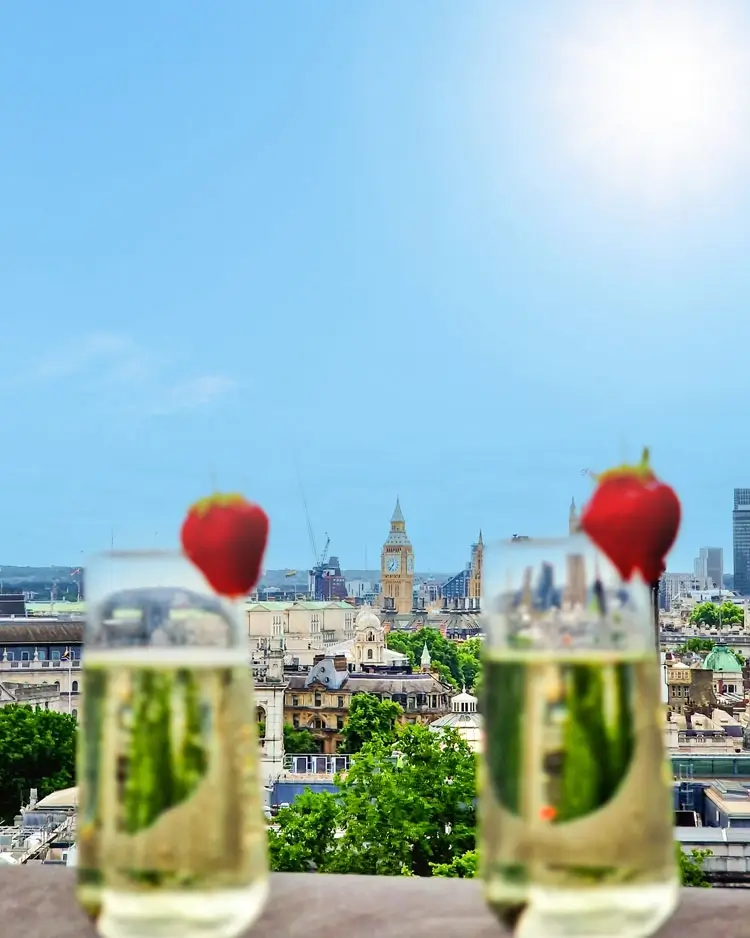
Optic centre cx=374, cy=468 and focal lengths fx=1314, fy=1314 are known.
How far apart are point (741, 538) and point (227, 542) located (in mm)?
96106

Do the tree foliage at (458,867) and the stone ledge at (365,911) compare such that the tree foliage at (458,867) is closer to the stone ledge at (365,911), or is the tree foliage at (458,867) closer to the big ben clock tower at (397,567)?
the stone ledge at (365,911)

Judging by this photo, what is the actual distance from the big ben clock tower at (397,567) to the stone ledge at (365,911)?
67.4 m

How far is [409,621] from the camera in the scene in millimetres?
62250

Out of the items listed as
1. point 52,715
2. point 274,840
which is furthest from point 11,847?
point 52,715

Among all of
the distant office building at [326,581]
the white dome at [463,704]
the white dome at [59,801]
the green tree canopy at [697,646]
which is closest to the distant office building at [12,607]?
the white dome at [463,704]

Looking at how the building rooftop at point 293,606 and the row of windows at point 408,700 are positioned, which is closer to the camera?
the row of windows at point 408,700

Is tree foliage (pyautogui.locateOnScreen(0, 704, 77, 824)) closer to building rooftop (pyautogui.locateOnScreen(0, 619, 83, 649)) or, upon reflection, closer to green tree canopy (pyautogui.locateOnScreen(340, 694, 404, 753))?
green tree canopy (pyautogui.locateOnScreen(340, 694, 404, 753))

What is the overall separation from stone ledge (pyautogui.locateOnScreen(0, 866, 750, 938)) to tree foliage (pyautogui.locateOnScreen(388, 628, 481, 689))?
3689 cm

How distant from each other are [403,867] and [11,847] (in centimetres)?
467

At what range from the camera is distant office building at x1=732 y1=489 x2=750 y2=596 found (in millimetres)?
88250

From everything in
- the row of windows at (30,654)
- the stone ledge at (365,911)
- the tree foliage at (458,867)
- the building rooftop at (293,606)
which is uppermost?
the building rooftop at (293,606)

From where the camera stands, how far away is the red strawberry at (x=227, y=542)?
886mm

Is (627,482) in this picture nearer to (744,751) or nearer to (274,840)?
(274,840)

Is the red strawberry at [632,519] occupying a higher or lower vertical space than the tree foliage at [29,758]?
higher
